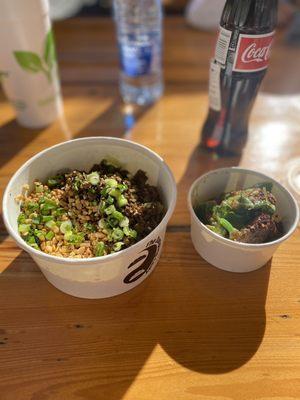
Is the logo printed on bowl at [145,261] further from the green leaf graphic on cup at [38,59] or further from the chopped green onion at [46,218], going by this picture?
the green leaf graphic on cup at [38,59]

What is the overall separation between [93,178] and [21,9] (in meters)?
0.36

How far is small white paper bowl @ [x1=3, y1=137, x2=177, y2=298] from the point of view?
0.48m

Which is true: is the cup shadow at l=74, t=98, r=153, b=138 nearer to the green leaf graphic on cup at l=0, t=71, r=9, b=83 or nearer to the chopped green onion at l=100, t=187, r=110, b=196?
the green leaf graphic on cup at l=0, t=71, r=9, b=83

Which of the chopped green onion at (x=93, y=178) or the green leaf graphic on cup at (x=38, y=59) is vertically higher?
the green leaf graphic on cup at (x=38, y=59)

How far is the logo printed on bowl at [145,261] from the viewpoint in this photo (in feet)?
1.66

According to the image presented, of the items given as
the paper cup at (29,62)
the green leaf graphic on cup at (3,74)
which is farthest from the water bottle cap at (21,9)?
the green leaf graphic on cup at (3,74)

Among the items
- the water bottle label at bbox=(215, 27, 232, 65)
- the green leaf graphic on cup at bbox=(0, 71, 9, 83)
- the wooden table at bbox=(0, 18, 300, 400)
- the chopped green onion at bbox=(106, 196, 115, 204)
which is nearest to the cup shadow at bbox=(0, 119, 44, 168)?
the wooden table at bbox=(0, 18, 300, 400)

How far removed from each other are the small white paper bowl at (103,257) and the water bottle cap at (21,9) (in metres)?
0.28

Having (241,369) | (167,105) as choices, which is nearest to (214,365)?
(241,369)

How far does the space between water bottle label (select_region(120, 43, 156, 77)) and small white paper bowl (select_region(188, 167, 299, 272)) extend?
16.2 inches

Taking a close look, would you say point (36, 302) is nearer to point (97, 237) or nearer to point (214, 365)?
point (97, 237)

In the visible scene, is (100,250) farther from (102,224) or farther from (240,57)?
(240,57)

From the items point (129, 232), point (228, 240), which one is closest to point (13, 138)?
point (129, 232)

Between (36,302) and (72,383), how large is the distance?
0.44 feet
